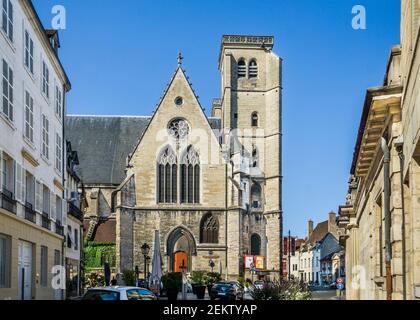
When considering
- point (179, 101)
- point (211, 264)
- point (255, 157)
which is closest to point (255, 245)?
point (211, 264)

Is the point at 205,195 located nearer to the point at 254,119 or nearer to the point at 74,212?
the point at 254,119

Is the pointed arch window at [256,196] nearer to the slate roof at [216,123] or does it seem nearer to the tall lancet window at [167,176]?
the tall lancet window at [167,176]

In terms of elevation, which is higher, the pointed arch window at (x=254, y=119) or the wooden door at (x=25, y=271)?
the pointed arch window at (x=254, y=119)

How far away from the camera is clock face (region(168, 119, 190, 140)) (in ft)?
201

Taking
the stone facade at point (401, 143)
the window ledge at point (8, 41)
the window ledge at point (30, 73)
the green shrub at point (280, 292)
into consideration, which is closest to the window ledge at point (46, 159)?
the window ledge at point (30, 73)

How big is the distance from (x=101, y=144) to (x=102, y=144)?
0.10m

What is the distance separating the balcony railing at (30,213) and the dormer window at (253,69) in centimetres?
4738

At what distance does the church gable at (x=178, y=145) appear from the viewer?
60.1m

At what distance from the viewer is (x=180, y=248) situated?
59.9 metres

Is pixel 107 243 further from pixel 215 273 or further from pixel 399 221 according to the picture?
pixel 399 221

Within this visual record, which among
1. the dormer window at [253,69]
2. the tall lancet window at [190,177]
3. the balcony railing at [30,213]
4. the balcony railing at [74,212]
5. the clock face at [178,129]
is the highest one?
the dormer window at [253,69]

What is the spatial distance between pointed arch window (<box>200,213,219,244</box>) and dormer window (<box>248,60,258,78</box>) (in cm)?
1584
